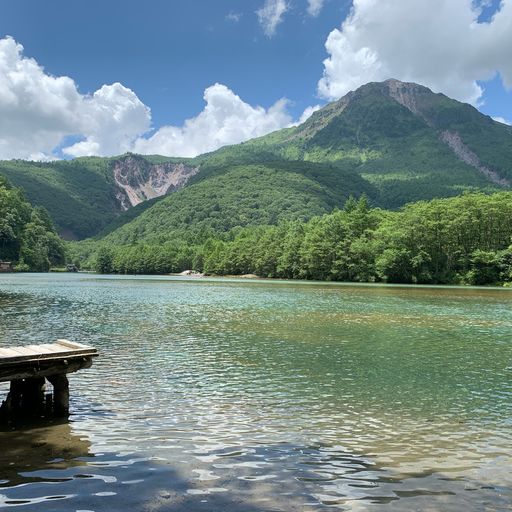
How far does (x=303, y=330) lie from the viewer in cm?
3125

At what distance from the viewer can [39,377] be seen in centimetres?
1279

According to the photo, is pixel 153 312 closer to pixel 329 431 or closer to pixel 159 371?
pixel 159 371

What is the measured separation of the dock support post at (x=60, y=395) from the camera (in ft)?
41.6

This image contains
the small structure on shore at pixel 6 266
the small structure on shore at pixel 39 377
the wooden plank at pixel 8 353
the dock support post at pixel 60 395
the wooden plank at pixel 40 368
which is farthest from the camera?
the small structure on shore at pixel 6 266

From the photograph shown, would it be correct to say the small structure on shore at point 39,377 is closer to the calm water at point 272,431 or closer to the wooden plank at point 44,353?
the wooden plank at point 44,353

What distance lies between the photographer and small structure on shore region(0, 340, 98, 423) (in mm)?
12094

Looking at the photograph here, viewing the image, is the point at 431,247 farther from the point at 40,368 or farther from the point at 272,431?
the point at 40,368

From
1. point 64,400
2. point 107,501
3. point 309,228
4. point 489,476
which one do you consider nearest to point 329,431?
point 489,476

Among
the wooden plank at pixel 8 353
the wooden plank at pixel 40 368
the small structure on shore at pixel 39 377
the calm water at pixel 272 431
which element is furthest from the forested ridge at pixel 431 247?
the wooden plank at pixel 8 353

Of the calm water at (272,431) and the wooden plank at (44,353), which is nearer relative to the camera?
the calm water at (272,431)

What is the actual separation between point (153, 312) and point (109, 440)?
32.0m

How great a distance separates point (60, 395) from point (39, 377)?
2.32ft

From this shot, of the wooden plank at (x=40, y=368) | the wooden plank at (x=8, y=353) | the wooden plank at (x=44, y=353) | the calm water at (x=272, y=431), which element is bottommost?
the calm water at (x=272, y=431)

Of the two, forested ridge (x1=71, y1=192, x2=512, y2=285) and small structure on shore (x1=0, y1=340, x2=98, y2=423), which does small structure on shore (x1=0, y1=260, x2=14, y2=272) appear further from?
small structure on shore (x1=0, y1=340, x2=98, y2=423)
